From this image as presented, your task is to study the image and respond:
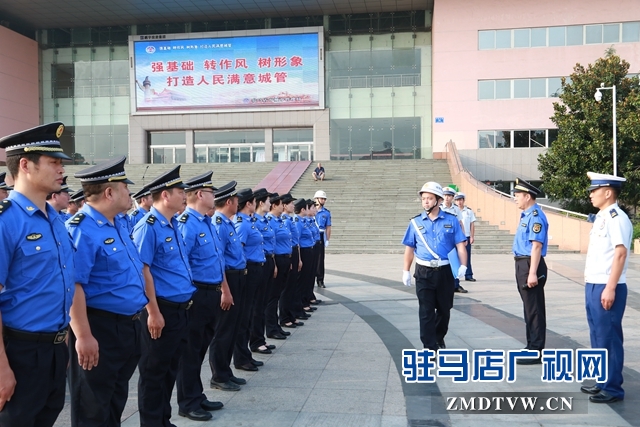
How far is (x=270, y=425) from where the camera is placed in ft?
14.6

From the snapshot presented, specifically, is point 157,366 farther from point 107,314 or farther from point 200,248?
point 200,248

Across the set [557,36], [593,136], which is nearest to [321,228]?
[593,136]

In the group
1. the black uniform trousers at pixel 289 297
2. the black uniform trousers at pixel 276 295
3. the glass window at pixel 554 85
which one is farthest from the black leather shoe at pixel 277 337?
the glass window at pixel 554 85

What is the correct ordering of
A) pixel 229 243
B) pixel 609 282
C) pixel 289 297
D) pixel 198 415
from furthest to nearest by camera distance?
pixel 289 297 → pixel 229 243 → pixel 609 282 → pixel 198 415

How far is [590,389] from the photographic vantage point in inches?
201

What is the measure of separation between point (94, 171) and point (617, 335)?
441 centimetres

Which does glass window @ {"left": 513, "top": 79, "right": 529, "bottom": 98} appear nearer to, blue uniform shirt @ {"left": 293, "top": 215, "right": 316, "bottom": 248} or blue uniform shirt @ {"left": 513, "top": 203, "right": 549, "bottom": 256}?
blue uniform shirt @ {"left": 293, "top": 215, "right": 316, "bottom": 248}

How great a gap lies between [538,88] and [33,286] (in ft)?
108

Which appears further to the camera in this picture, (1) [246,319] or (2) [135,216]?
(2) [135,216]

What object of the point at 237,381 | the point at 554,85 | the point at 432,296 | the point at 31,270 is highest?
the point at 554,85

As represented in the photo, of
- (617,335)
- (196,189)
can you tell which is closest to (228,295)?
(196,189)

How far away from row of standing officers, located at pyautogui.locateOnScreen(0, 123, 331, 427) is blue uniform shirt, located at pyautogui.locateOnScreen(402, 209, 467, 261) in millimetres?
2030

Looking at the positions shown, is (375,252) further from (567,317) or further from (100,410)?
(100,410)

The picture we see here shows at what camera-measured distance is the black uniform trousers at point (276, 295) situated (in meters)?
7.68
